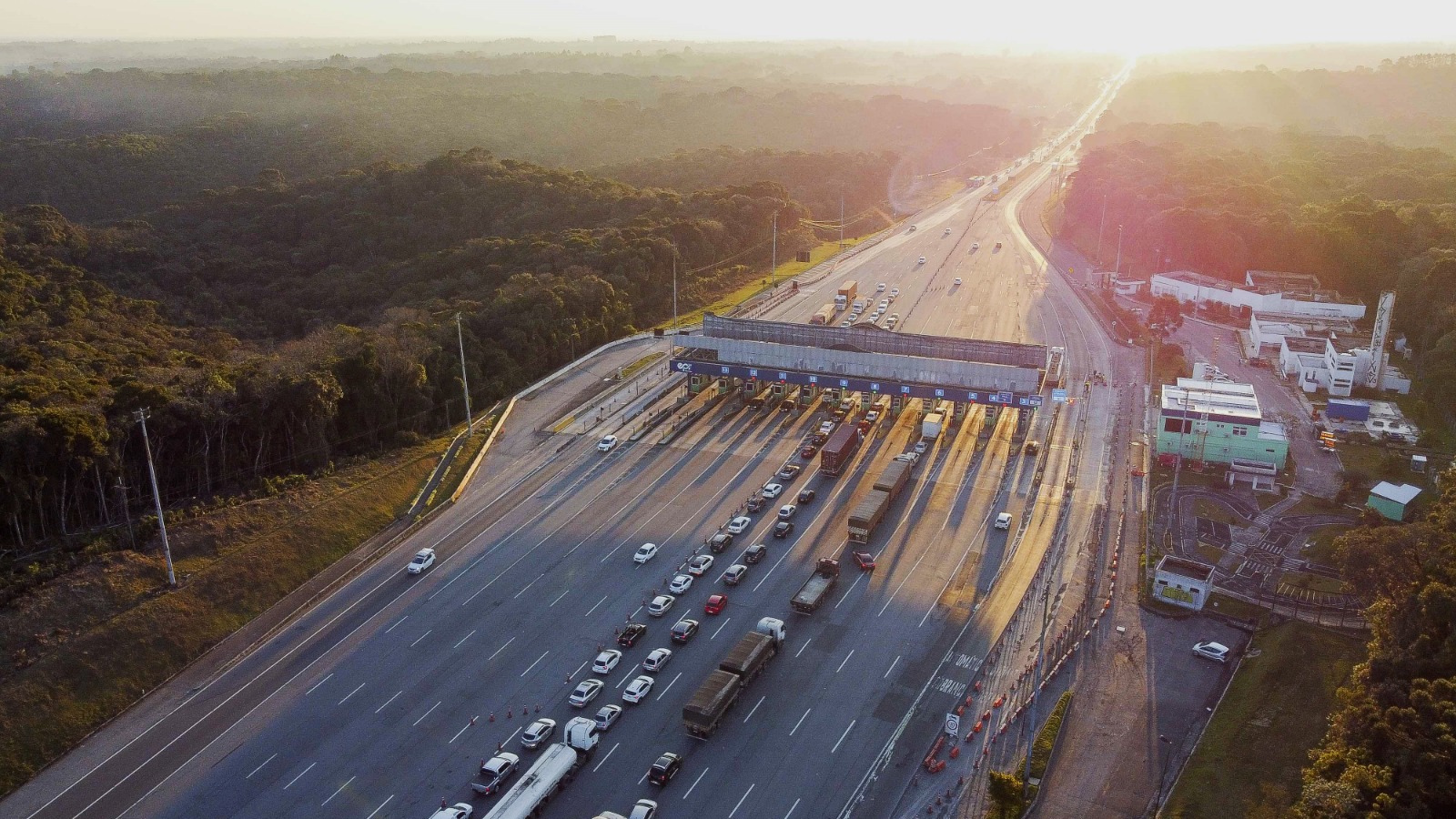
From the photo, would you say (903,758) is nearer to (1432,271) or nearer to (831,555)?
(831,555)

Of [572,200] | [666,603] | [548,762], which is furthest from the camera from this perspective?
[572,200]

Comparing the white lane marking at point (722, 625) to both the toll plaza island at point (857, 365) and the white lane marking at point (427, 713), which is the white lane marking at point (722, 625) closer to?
the white lane marking at point (427, 713)

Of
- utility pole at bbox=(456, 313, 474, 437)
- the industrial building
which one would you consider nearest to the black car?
utility pole at bbox=(456, 313, 474, 437)

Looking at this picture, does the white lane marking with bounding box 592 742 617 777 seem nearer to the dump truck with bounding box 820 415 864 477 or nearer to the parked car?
the parked car

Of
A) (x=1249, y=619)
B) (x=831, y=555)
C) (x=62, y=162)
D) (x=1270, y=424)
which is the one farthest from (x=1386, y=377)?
(x=62, y=162)

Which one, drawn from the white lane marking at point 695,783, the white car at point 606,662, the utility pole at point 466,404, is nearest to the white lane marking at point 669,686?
the white car at point 606,662

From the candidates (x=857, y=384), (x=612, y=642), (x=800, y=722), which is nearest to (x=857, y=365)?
(x=857, y=384)

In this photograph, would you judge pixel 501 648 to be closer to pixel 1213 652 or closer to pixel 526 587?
pixel 526 587
